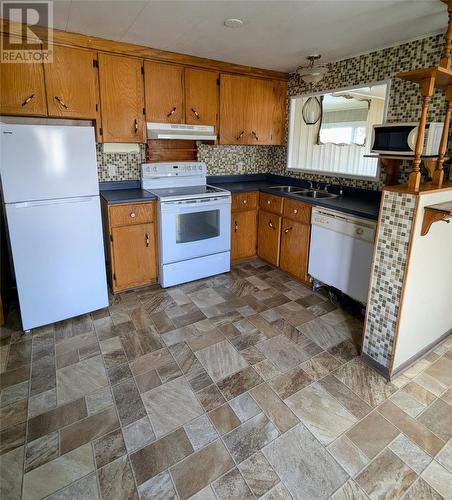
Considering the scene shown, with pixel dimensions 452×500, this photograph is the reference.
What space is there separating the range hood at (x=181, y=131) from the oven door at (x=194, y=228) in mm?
666

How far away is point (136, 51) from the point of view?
285 centimetres

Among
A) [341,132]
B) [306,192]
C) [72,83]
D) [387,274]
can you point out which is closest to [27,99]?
[72,83]

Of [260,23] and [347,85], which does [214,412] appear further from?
[347,85]

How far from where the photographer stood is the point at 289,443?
1608 mm

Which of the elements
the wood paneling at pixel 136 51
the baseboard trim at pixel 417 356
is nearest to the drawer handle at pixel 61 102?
the wood paneling at pixel 136 51

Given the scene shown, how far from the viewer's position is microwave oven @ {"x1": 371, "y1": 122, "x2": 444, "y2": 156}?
2.17m

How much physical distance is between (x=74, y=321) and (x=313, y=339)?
74.2 inches

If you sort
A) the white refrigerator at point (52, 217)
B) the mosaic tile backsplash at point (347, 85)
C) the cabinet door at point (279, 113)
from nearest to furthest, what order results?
the white refrigerator at point (52, 217), the mosaic tile backsplash at point (347, 85), the cabinet door at point (279, 113)

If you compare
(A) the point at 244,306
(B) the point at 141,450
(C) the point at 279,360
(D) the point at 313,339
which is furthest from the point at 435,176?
(B) the point at 141,450

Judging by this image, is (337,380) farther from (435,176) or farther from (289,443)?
(435,176)

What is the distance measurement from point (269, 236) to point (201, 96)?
162 cm

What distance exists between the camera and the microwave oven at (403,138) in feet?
7.11

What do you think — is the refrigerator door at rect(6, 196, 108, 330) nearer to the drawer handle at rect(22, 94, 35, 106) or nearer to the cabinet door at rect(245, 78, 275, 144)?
the drawer handle at rect(22, 94, 35, 106)

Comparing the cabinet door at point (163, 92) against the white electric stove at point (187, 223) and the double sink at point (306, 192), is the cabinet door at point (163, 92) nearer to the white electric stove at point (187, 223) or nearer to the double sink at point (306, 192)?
the white electric stove at point (187, 223)
